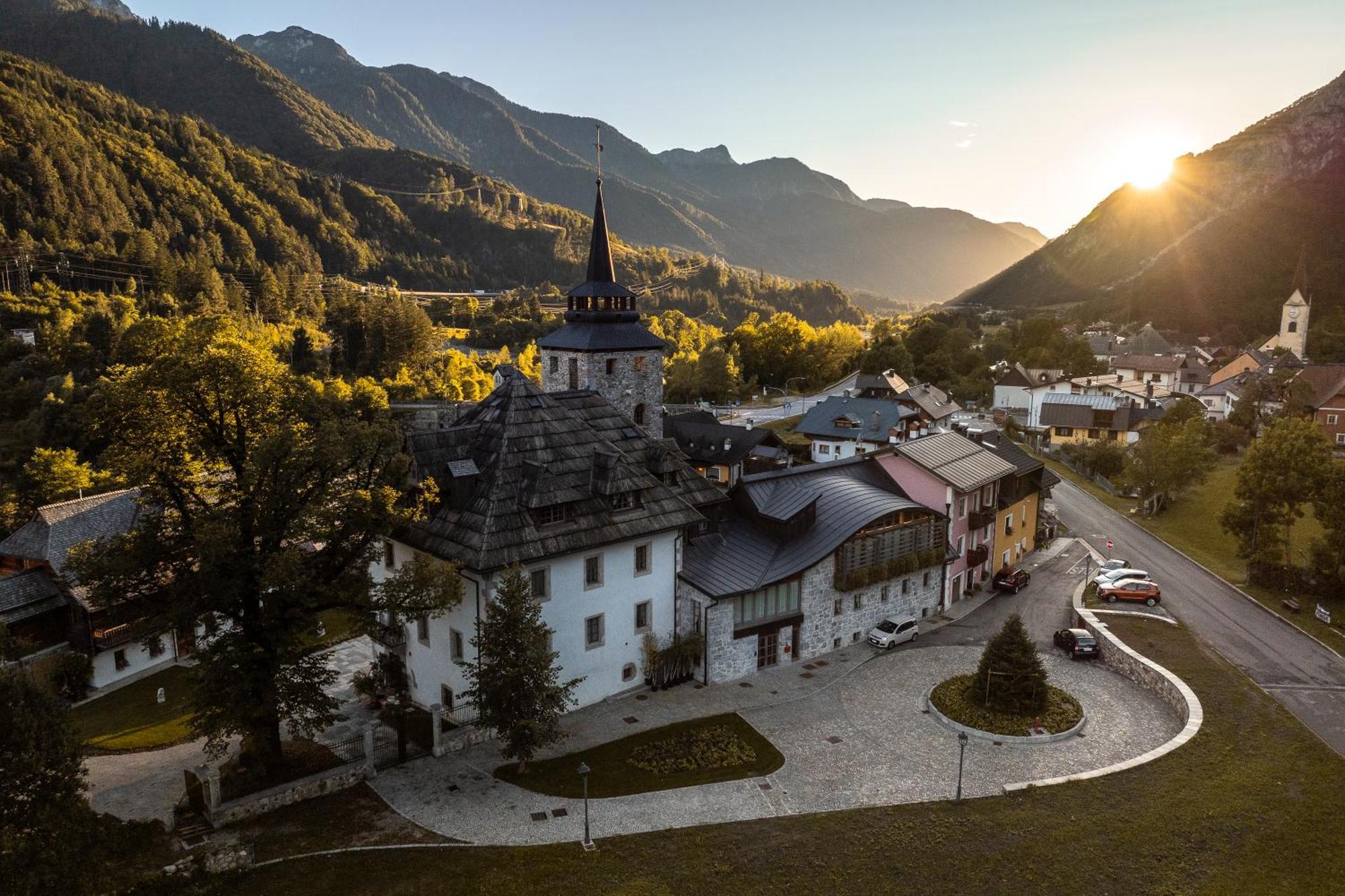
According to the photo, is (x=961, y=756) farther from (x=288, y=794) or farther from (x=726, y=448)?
(x=726, y=448)

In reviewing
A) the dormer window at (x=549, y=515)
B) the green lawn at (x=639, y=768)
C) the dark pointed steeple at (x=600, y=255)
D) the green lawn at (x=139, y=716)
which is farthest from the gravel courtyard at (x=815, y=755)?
the dark pointed steeple at (x=600, y=255)

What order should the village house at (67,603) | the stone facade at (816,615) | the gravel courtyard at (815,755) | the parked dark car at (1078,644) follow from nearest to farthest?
the gravel courtyard at (815,755), the stone facade at (816,615), the parked dark car at (1078,644), the village house at (67,603)

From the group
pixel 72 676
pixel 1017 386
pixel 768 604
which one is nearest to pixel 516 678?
pixel 768 604

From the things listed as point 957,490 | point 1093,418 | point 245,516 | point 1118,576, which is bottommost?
point 1118,576

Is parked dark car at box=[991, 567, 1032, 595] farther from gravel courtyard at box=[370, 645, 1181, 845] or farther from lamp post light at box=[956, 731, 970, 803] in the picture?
lamp post light at box=[956, 731, 970, 803]

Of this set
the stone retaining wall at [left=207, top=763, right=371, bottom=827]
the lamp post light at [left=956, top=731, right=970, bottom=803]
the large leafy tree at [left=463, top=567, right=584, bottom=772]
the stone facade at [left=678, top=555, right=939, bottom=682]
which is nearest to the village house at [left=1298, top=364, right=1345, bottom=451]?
the stone facade at [left=678, top=555, right=939, bottom=682]

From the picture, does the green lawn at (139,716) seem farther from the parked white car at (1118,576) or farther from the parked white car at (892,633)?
the parked white car at (1118,576)
